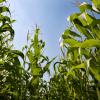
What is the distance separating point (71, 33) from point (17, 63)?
0.64 m

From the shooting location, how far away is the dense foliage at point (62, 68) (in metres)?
1.81

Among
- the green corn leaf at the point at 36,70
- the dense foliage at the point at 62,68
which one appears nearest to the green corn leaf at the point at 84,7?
the dense foliage at the point at 62,68

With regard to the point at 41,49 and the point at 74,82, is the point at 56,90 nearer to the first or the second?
the point at 74,82

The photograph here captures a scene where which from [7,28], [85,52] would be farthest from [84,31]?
[7,28]

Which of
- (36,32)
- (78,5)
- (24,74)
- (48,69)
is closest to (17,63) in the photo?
(24,74)

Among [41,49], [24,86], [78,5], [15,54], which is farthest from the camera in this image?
[41,49]

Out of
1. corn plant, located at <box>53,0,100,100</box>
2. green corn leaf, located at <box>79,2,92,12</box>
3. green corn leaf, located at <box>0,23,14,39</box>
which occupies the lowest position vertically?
corn plant, located at <box>53,0,100,100</box>

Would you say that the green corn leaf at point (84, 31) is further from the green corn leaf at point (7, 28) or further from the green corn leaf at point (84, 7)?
the green corn leaf at point (7, 28)

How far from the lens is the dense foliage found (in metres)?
1.81

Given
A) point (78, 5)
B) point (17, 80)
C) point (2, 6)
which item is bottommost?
point (17, 80)

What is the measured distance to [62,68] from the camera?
2.69 meters

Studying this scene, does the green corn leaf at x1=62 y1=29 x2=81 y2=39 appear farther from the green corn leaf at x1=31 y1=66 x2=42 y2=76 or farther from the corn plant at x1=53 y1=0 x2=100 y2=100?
the green corn leaf at x1=31 y1=66 x2=42 y2=76

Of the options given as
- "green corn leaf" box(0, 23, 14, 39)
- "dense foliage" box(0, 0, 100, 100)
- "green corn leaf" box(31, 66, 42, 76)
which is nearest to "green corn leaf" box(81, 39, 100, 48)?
"dense foliage" box(0, 0, 100, 100)

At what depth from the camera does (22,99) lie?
2.19 m
